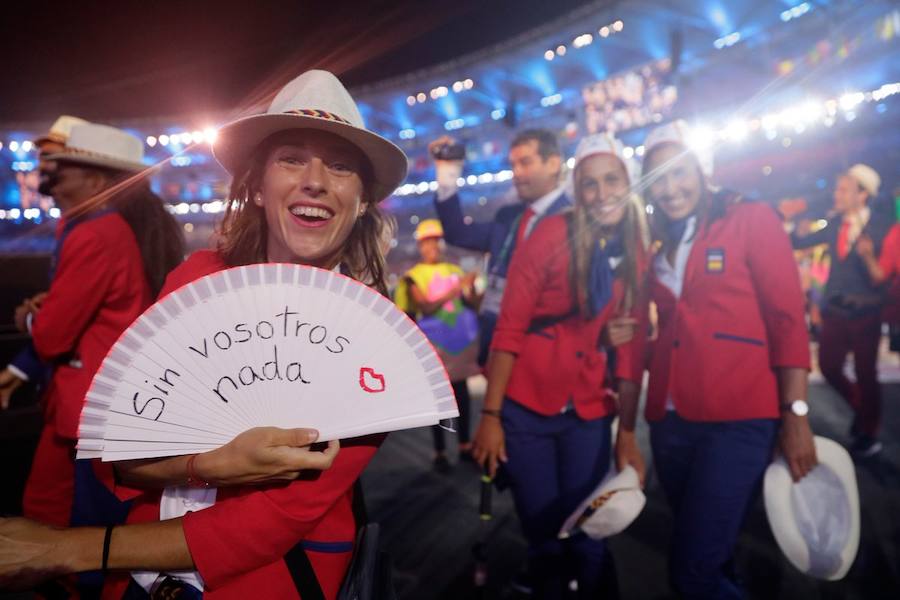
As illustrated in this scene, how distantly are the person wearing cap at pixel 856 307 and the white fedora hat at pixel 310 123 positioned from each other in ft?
16.3

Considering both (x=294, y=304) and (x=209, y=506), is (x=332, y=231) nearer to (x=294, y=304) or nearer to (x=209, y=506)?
(x=294, y=304)

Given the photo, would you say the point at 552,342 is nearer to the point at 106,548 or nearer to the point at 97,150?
the point at 106,548

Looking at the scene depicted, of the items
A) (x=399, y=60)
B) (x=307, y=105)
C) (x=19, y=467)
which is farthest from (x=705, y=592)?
(x=399, y=60)

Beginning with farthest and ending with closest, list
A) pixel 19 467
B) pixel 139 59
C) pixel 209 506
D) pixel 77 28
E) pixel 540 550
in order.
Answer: pixel 139 59 → pixel 77 28 → pixel 19 467 → pixel 540 550 → pixel 209 506

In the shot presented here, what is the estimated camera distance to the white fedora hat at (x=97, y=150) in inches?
95.7

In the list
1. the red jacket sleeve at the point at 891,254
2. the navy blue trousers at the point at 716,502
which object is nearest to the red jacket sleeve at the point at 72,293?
the navy blue trousers at the point at 716,502

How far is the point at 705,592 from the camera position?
194 cm

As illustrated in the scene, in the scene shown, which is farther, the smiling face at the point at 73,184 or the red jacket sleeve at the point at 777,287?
the smiling face at the point at 73,184

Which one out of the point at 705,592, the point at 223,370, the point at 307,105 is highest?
the point at 307,105

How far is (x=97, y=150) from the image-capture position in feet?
8.12

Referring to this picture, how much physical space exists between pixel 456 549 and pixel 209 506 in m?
2.53

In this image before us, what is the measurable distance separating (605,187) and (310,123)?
1747 millimetres

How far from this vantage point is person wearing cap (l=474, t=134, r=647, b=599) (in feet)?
7.67

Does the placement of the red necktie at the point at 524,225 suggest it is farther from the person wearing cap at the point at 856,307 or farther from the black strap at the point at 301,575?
the person wearing cap at the point at 856,307
